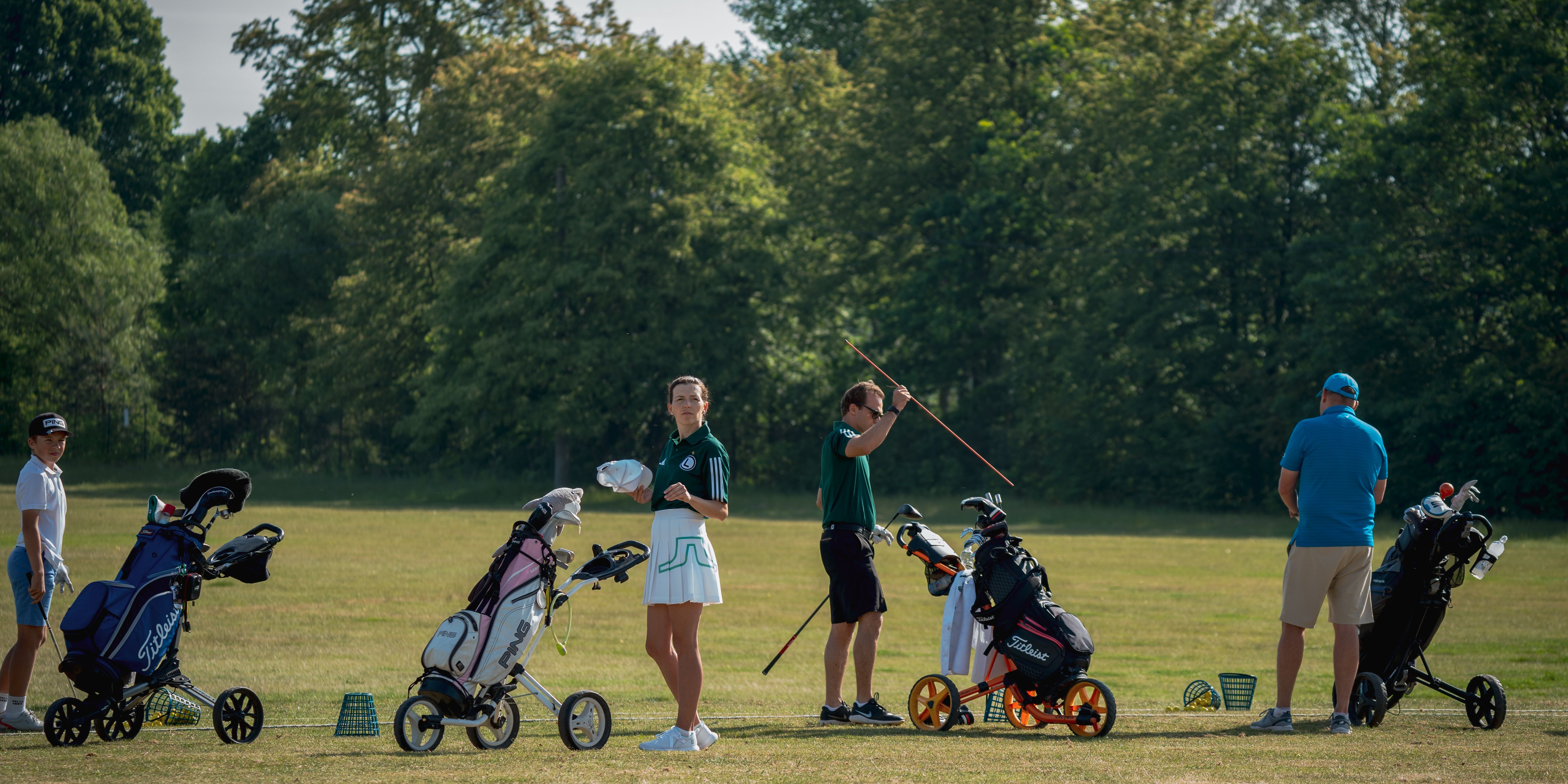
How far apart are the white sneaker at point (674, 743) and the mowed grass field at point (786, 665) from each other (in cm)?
8

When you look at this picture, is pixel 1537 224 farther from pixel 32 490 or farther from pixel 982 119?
pixel 32 490

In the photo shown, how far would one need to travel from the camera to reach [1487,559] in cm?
880

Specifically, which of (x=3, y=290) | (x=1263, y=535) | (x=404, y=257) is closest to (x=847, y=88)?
(x=404, y=257)

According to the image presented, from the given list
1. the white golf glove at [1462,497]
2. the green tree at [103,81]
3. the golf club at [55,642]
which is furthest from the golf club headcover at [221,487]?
the green tree at [103,81]

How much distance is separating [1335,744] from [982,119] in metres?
38.3

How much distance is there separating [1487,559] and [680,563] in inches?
196

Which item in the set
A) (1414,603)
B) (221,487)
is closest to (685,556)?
(221,487)

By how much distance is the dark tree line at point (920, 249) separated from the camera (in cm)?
3478

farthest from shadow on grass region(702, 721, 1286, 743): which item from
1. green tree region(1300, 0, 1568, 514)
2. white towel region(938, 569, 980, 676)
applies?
green tree region(1300, 0, 1568, 514)

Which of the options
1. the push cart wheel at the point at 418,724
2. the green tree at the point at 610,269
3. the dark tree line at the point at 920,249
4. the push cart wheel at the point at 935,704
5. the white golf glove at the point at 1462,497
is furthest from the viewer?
the green tree at the point at 610,269

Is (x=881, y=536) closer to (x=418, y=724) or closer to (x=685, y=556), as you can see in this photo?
(x=685, y=556)

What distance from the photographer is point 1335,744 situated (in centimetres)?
745

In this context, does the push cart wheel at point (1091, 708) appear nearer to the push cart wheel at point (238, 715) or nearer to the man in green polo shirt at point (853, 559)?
the man in green polo shirt at point (853, 559)

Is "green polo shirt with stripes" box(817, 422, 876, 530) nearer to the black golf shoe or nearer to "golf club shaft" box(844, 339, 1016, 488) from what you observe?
"golf club shaft" box(844, 339, 1016, 488)
